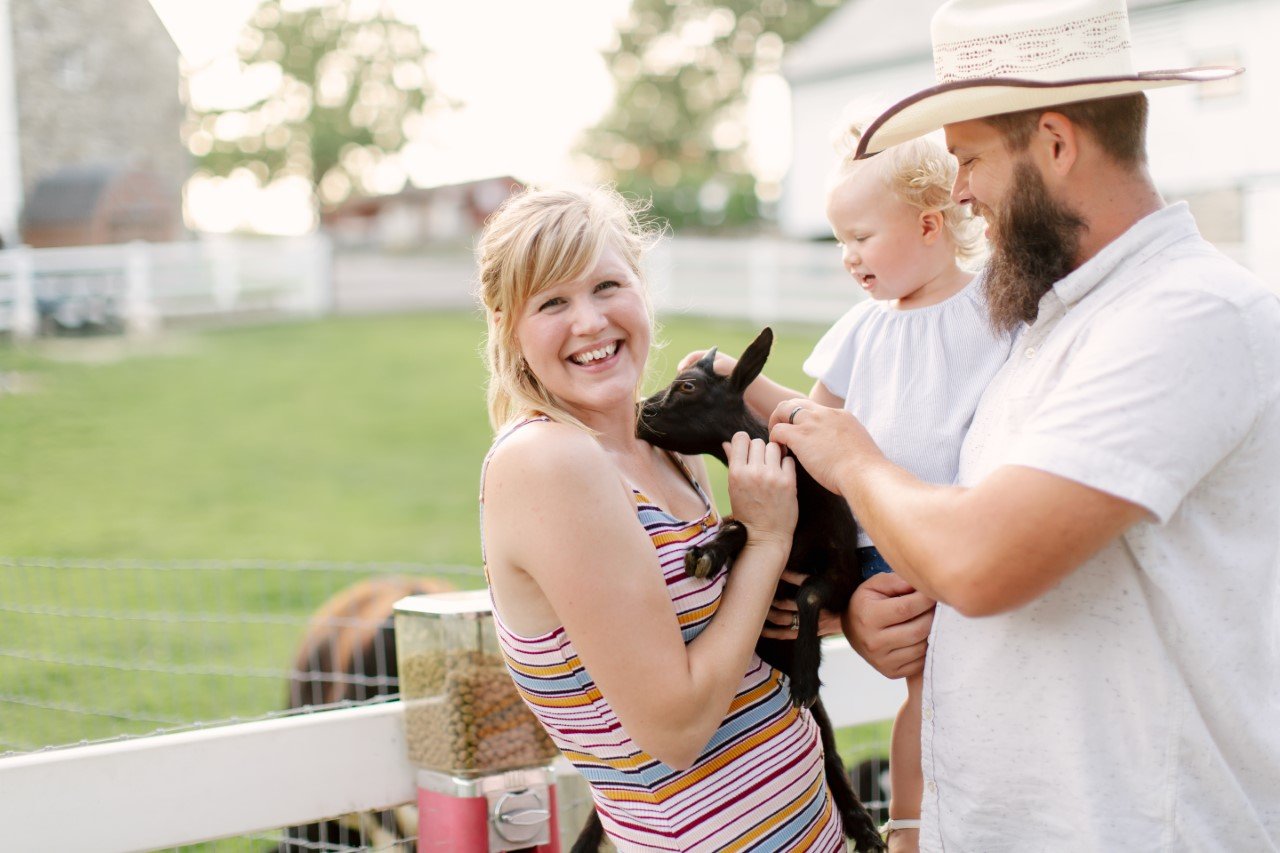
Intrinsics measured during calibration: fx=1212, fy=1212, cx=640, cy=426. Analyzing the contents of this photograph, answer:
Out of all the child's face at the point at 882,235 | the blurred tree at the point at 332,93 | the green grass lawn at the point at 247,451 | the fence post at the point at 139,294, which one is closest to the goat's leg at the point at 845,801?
the child's face at the point at 882,235

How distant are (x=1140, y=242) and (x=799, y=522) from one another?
2.90ft

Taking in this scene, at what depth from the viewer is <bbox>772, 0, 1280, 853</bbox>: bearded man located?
1675 millimetres

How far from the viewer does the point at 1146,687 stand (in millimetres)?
1790

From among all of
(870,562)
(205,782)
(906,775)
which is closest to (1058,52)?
(870,562)

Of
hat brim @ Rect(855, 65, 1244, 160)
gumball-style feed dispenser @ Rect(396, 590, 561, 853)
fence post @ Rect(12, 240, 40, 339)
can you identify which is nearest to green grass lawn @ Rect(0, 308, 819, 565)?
fence post @ Rect(12, 240, 40, 339)

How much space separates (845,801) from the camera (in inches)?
101

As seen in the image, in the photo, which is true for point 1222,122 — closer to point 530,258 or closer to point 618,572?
point 530,258

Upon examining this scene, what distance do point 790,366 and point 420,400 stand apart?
4.57 meters

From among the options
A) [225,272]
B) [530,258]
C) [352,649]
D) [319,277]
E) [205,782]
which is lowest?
[352,649]

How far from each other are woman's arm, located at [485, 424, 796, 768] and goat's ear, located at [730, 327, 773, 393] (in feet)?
1.93

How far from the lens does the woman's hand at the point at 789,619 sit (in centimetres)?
233

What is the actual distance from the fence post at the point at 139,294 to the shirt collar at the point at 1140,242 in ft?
37.6

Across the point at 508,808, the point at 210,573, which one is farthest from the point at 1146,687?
the point at 210,573

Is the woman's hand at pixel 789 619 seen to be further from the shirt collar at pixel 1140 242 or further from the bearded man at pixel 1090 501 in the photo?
the shirt collar at pixel 1140 242
